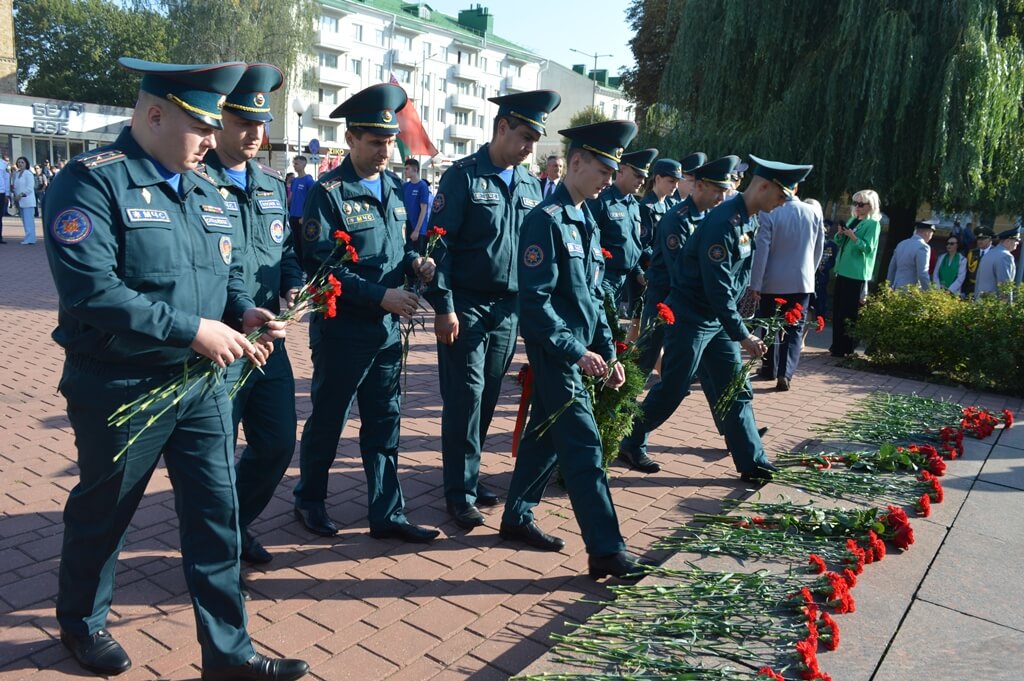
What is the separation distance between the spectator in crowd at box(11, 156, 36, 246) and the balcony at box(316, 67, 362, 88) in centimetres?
3731

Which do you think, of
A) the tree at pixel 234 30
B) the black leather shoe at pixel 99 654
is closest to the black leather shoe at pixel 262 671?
the black leather shoe at pixel 99 654

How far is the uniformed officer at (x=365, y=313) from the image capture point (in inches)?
157

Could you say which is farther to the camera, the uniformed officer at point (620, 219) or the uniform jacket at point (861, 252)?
the uniform jacket at point (861, 252)

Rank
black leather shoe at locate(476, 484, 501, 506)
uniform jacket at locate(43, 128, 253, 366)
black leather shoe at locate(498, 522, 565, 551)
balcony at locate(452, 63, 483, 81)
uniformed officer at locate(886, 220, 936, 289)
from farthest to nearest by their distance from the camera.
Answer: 1. balcony at locate(452, 63, 483, 81)
2. uniformed officer at locate(886, 220, 936, 289)
3. black leather shoe at locate(476, 484, 501, 506)
4. black leather shoe at locate(498, 522, 565, 551)
5. uniform jacket at locate(43, 128, 253, 366)

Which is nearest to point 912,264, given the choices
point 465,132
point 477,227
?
point 477,227

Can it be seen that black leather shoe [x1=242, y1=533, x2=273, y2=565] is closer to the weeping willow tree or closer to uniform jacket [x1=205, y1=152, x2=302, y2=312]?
uniform jacket [x1=205, y1=152, x2=302, y2=312]

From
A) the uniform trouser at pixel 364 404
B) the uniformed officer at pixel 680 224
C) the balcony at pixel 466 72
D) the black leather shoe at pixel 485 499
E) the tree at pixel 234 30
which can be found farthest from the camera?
the balcony at pixel 466 72

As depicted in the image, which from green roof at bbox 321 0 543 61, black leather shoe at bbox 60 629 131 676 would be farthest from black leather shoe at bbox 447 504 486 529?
green roof at bbox 321 0 543 61

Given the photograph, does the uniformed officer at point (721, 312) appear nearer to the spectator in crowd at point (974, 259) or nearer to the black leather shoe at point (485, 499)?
the black leather shoe at point (485, 499)

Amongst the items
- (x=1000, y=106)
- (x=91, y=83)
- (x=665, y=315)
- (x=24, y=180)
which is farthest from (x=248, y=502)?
(x=91, y=83)

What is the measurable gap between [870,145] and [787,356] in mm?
6871

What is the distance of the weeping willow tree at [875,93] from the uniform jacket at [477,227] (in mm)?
10595

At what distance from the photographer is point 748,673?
9.11 feet

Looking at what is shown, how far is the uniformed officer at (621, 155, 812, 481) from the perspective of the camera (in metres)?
4.97
